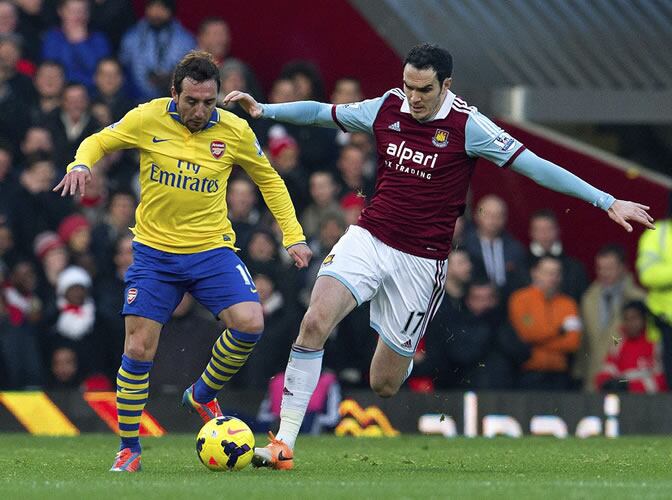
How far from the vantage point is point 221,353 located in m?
10.8

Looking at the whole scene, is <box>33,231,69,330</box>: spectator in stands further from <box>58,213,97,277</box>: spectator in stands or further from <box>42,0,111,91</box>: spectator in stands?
<box>42,0,111,91</box>: spectator in stands

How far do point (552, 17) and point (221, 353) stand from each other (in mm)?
8007

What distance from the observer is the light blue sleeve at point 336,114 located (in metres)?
10.7

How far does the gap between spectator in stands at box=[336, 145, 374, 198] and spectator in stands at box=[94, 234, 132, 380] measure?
2311 mm

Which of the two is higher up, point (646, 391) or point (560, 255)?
point (560, 255)

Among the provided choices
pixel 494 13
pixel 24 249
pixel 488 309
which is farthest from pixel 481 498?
pixel 494 13

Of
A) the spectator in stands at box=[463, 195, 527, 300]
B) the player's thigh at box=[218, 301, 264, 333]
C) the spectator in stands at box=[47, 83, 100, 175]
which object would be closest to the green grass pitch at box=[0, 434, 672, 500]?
the player's thigh at box=[218, 301, 264, 333]

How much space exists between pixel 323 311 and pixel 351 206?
5.77 metres

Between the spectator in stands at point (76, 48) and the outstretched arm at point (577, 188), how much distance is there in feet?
25.7

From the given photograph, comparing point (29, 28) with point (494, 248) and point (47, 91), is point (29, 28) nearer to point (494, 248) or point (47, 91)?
point (47, 91)

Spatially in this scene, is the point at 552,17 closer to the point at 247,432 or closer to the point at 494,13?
the point at 494,13

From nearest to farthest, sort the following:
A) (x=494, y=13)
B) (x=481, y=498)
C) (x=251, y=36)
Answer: (x=481, y=498), (x=494, y=13), (x=251, y=36)

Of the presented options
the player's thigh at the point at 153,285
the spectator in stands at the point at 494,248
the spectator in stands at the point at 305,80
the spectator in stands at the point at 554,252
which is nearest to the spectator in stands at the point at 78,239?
the spectator in stands at the point at 305,80

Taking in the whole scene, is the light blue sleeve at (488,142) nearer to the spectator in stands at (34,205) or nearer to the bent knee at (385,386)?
the bent knee at (385,386)
